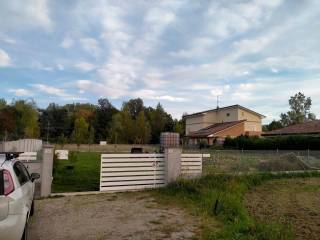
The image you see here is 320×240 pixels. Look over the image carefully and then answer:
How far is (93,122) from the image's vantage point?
105375 mm

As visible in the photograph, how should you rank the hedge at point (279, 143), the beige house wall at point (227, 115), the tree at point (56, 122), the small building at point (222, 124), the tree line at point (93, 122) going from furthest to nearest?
the tree at point (56, 122) < the tree line at point (93, 122) < the beige house wall at point (227, 115) < the small building at point (222, 124) < the hedge at point (279, 143)

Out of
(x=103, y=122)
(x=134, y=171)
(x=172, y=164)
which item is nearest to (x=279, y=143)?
(x=172, y=164)

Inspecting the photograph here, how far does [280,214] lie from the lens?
948cm

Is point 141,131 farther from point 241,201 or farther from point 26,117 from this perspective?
point 241,201

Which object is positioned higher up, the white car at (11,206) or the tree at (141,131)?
the tree at (141,131)

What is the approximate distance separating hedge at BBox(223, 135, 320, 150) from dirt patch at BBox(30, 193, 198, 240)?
31.1 m

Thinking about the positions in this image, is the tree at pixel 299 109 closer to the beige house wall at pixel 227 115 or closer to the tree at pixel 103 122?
the beige house wall at pixel 227 115

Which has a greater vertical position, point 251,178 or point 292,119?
point 292,119

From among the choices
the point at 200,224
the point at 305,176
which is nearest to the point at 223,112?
the point at 305,176

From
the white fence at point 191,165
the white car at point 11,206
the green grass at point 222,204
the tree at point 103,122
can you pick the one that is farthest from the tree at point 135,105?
the white car at point 11,206

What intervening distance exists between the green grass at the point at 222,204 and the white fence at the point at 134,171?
689mm

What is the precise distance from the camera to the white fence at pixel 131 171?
12.5 m

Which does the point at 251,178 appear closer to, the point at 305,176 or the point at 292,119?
the point at 305,176

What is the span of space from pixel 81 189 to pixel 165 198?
12.6 feet
